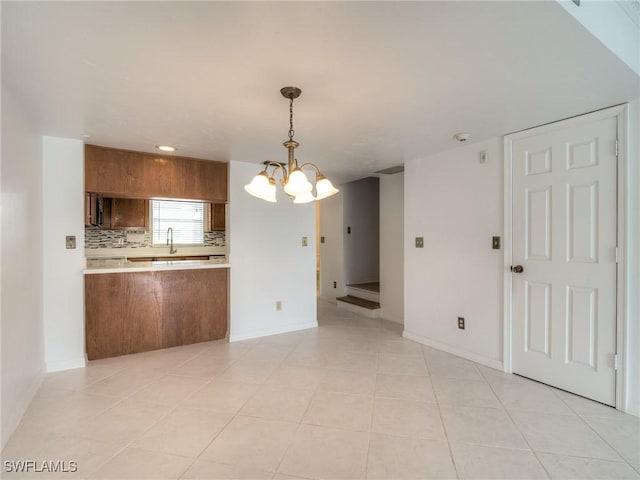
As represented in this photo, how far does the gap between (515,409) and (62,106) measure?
394 centimetres

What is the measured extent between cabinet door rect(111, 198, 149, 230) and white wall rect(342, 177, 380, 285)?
3.40 meters

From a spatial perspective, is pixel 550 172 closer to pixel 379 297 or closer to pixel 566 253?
pixel 566 253

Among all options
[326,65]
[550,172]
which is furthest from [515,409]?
[326,65]

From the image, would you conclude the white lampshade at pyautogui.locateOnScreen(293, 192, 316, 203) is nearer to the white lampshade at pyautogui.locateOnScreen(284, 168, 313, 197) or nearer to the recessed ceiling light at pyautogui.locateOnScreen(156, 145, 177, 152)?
the white lampshade at pyautogui.locateOnScreen(284, 168, 313, 197)

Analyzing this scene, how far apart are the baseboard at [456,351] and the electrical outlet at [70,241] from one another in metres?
3.80

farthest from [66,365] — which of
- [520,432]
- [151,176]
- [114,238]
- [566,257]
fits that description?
[566,257]

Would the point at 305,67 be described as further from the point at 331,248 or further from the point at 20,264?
the point at 331,248

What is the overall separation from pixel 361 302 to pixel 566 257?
3.27 meters

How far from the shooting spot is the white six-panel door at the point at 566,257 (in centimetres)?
236

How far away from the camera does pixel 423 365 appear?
314 cm

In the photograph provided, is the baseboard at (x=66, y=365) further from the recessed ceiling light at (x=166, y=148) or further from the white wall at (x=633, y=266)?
the white wall at (x=633, y=266)

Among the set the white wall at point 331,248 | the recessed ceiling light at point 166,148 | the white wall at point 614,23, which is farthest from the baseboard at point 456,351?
the recessed ceiling light at point 166,148

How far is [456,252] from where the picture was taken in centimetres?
343

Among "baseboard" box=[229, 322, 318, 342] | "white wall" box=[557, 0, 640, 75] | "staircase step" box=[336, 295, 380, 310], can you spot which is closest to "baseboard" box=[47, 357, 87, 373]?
"baseboard" box=[229, 322, 318, 342]
